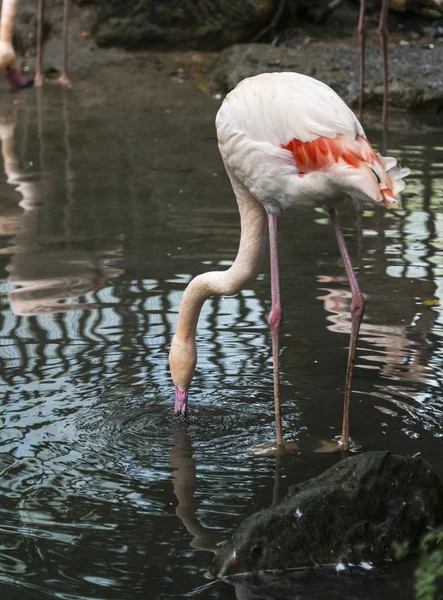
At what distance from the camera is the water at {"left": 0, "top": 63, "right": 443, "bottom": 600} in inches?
129

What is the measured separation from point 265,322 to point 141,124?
5923 millimetres

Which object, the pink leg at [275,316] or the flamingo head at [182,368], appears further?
the flamingo head at [182,368]

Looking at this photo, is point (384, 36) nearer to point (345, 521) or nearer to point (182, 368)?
point (182, 368)

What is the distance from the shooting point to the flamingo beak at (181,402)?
4258mm

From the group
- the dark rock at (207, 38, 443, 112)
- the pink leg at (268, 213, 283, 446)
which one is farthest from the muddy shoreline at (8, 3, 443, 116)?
the pink leg at (268, 213, 283, 446)

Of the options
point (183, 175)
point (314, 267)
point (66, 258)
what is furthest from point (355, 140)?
point (183, 175)

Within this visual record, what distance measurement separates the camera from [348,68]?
11625mm

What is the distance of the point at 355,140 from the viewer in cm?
386

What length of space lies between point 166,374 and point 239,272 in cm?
75

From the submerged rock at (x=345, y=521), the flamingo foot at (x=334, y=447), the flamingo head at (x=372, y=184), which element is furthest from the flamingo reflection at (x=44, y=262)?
the submerged rock at (x=345, y=521)

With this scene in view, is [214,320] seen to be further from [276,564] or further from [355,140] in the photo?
[276,564]

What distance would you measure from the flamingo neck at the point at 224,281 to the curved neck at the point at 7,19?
8.75m

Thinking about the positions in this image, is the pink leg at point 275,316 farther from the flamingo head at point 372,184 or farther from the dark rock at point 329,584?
Answer: the dark rock at point 329,584

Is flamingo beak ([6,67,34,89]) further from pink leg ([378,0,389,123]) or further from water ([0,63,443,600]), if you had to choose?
pink leg ([378,0,389,123])
